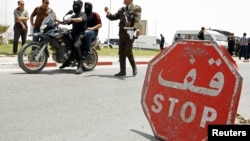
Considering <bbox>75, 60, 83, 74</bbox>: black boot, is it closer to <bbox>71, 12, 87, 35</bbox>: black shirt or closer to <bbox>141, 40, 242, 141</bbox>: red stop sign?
<bbox>71, 12, 87, 35</bbox>: black shirt

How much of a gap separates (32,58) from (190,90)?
528 centimetres

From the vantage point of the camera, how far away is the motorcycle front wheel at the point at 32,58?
7.66 m

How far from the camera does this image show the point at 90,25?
30.0 ft

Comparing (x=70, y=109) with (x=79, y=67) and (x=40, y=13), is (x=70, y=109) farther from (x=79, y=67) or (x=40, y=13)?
(x=40, y=13)

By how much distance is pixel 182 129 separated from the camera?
3.28 m

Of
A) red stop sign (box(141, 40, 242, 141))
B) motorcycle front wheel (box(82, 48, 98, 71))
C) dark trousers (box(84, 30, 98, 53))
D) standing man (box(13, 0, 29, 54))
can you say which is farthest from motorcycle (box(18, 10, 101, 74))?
red stop sign (box(141, 40, 242, 141))

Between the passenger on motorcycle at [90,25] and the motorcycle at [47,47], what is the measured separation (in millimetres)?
195

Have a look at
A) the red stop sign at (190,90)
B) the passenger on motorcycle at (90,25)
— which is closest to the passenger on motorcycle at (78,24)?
the passenger on motorcycle at (90,25)

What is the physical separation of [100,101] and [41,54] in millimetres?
2887

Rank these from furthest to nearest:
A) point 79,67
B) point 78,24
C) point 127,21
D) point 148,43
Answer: point 148,43
point 79,67
point 78,24
point 127,21

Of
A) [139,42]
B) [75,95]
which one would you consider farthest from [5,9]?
[75,95]

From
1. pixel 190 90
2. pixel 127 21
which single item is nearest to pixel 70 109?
pixel 190 90

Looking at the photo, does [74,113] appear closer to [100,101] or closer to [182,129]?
[100,101]

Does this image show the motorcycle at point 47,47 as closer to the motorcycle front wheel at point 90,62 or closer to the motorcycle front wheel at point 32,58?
the motorcycle front wheel at point 32,58
